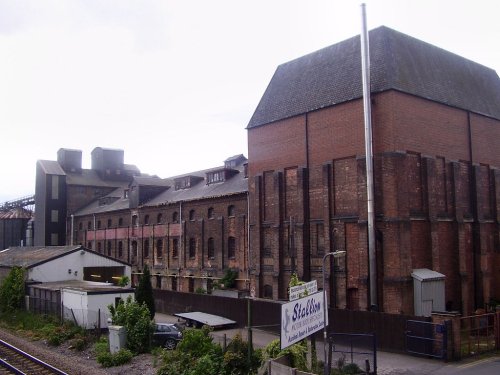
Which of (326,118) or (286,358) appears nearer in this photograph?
(286,358)

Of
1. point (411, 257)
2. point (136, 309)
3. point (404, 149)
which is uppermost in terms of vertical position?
point (404, 149)

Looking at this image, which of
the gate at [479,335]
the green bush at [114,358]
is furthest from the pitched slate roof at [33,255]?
the gate at [479,335]

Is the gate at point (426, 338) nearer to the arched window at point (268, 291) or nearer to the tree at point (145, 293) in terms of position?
the arched window at point (268, 291)

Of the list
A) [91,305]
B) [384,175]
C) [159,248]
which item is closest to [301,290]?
[384,175]

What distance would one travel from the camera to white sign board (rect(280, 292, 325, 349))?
46.6ft

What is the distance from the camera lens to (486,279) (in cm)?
3206

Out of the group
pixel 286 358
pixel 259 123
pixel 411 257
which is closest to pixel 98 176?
pixel 259 123

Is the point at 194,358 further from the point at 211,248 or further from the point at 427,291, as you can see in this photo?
the point at 211,248

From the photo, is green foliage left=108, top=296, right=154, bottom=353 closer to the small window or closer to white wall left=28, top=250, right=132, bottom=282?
white wall left=28, top=250, right=132, bottom=282

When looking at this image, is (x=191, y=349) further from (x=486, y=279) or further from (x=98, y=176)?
(x=98, y=176)

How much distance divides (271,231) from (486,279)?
43.1 feet

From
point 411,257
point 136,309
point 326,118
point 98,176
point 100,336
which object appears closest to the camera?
point 136,309

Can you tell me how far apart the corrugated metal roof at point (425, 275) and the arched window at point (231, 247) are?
1614cm

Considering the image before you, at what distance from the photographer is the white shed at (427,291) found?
88.2 ft
